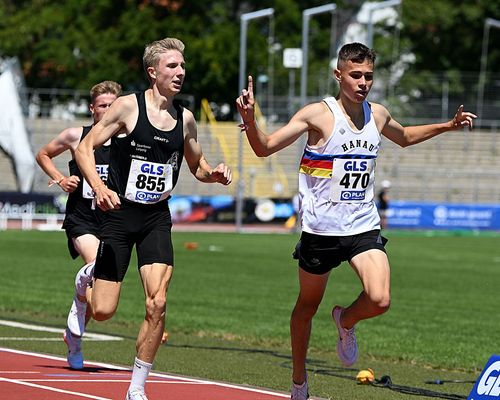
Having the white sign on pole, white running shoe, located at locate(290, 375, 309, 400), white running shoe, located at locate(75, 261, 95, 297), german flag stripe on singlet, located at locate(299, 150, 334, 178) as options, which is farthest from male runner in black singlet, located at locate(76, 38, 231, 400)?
the white sign on pole

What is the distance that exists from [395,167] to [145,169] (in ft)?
156

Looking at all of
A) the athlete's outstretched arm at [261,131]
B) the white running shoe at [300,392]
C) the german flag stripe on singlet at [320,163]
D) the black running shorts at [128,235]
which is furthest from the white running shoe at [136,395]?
the german flag stripe on singlet at [320,163]

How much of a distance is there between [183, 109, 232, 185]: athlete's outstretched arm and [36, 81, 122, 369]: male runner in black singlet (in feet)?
6.64

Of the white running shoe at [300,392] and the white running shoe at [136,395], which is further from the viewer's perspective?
the white running shoe at [300,392]

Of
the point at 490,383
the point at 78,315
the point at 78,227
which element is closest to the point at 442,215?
the point at 78,227

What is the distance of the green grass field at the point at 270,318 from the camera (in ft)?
40.5

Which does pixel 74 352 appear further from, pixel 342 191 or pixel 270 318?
pixel 270 318

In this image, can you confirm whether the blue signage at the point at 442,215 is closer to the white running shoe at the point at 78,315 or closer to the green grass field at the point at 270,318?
the green grass field at the point at 270,318

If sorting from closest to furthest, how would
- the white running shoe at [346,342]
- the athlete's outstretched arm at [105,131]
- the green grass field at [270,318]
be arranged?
1. the athlete's outstretched arm at [105,131]
2. the white running shoe at [346,342]
3. the green grass field at [270,318]

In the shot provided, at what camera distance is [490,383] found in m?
8.34

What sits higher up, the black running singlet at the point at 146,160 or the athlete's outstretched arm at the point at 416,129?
the athlete's outstretched arm at the point at 416,129

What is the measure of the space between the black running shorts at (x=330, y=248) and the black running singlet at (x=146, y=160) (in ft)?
3.44

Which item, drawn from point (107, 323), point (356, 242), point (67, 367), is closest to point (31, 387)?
point (67, 367)

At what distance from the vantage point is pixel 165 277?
9.30 metres
